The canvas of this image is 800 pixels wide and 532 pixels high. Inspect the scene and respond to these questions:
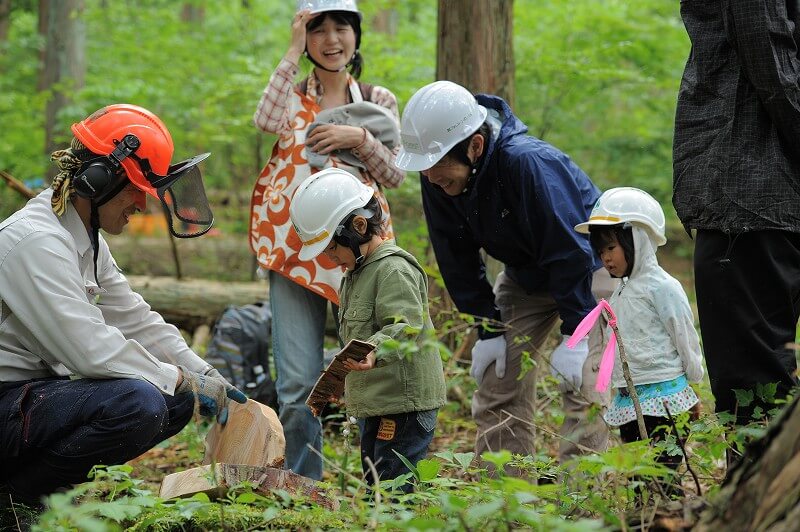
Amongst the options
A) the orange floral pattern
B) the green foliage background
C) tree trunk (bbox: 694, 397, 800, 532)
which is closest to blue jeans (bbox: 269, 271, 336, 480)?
the orange floral pattern

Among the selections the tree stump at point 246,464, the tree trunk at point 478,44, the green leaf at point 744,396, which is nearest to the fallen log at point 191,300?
the tree trunk at point 478,44

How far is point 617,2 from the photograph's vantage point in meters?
9.99

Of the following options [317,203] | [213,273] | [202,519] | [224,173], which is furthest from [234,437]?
[224,173]

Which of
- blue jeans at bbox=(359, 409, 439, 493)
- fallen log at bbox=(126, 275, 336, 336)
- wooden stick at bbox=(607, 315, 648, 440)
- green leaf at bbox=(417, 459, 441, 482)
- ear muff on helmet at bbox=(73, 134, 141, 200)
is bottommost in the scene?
fallen log at bbox=(126, 275, 336, 336)

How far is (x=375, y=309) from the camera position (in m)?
3.65

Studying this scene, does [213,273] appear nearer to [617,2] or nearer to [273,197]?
[617,2]

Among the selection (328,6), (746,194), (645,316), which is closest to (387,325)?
(645,316)

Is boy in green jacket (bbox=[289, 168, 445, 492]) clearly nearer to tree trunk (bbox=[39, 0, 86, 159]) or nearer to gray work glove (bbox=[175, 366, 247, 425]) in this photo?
gray work glove (bbox=[175, 366, 247, 425])

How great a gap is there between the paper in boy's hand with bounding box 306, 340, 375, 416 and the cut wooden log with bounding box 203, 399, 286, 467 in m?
0.21

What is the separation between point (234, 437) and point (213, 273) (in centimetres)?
756

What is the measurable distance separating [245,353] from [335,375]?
2562mm

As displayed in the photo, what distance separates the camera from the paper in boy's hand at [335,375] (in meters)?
3.26

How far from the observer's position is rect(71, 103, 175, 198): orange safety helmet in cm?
Result: 348

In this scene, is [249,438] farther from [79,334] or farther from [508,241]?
[508,241]
